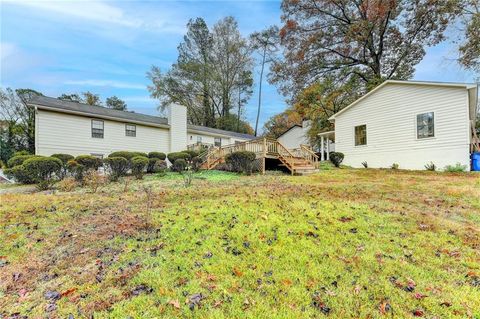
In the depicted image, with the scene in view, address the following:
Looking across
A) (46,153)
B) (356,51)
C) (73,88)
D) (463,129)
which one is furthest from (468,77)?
(73,88)

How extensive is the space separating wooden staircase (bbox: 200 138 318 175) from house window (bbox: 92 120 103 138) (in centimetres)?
710

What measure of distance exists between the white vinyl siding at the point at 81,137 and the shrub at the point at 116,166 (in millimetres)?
4884

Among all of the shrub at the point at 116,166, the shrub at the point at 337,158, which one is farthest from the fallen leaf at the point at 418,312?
the shrub at the point at 337,158

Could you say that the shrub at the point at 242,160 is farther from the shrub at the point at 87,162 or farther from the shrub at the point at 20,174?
the shrub at the point at 20,174

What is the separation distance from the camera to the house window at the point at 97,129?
626 inches

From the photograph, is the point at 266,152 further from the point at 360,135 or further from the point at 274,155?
the point at 360,135

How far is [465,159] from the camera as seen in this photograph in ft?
38.0

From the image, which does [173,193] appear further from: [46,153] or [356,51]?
[356,51]

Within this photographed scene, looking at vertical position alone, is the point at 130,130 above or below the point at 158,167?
above

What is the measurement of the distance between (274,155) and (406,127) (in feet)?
24.0

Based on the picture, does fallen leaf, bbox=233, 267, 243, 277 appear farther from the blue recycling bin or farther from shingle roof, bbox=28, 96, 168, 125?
shingle roof, bbox=28, 96, 168, 125

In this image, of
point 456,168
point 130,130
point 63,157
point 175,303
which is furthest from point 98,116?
point 456,168

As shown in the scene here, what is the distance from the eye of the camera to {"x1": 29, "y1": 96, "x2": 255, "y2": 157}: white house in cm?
1399

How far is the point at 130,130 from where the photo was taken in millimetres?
17609
